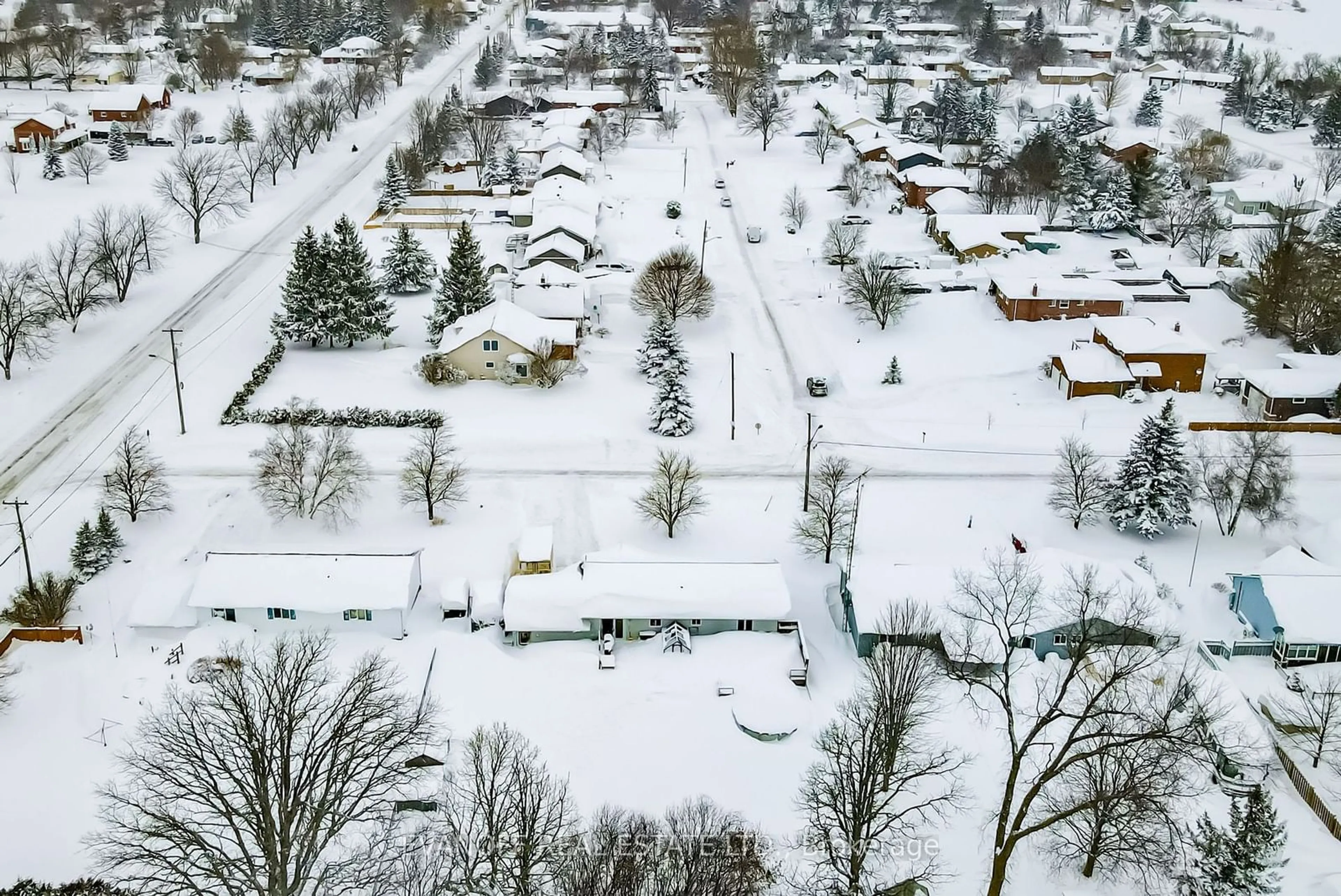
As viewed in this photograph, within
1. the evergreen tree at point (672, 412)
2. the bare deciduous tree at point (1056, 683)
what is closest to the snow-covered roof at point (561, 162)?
the evergreen tree at point (672, 412)

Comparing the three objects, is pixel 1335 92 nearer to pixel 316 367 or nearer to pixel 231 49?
pixel 316 367

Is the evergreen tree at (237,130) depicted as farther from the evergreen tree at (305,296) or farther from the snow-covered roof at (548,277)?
the evergreen tree at (305,296)

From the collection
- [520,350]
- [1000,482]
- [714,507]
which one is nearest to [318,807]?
[714,507]

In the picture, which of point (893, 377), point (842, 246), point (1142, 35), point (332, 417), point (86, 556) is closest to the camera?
point (86, 556)

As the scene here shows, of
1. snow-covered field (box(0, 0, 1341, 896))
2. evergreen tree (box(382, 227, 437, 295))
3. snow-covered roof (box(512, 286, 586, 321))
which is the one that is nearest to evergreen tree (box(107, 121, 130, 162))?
snow-covered field (box(0, 0, 1341, 896))

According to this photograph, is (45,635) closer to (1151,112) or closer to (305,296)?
(305,296)

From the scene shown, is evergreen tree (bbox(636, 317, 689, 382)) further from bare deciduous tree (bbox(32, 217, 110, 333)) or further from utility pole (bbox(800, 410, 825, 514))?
bare deciduous tree (bbox(32, 217, 110, 333))

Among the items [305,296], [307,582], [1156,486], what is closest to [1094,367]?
[1156,486]
